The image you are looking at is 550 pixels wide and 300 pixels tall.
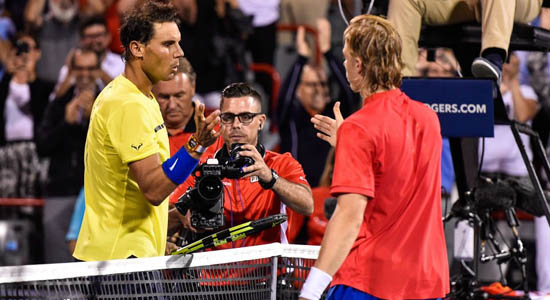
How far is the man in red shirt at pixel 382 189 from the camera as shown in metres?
2.94

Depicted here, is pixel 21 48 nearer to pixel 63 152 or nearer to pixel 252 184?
pixel 63 152

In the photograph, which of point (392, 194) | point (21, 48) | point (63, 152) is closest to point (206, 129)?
point (392, 194)

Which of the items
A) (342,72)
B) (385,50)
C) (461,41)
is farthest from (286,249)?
(342,72)

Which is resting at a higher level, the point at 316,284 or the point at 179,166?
the point at 179,166

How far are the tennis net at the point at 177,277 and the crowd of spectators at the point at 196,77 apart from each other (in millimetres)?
3183

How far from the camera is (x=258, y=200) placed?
181 inches

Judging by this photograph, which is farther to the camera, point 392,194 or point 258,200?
point 258,200

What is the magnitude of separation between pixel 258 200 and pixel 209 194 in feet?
3.15

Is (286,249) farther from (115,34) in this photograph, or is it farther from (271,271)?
(115,34)

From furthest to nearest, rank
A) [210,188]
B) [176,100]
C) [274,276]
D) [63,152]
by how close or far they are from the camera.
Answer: [63,152] < [176,100] < [274,276] < [210,188]

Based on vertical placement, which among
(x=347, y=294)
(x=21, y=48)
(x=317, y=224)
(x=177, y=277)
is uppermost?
(x=21, y=48)

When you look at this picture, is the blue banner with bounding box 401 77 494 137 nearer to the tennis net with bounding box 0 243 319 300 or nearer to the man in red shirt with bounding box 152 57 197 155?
the tennis net with bounding box 0 243 319 300

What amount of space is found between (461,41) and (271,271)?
1.91m

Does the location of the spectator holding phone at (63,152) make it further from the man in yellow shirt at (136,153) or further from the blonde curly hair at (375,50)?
the blonde curly hair at (375,50)
